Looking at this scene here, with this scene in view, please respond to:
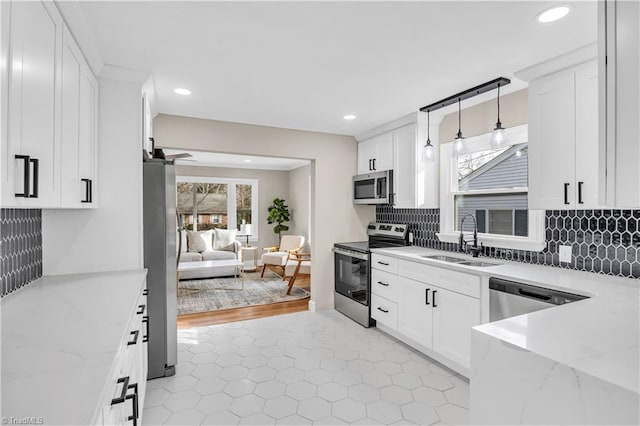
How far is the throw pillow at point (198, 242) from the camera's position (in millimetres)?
6680

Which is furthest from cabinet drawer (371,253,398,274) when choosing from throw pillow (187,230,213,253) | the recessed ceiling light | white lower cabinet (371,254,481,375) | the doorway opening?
throw pillow (187,230,213,253)

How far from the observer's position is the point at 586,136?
2.12 meters

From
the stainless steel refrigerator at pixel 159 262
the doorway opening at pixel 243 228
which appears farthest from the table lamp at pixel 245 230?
the stainless steel refrigerator at pixel 159 262

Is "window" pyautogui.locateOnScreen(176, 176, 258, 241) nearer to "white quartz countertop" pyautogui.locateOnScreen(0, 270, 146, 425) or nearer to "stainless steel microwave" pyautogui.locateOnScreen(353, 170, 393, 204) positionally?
"stainless steel microwave" pyautogui.locateOnScreen(353, 170, 393, 204)

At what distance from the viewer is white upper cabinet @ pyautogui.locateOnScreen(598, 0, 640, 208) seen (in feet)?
3.58

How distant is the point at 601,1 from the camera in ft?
3.83

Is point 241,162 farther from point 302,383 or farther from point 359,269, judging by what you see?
point 302,383

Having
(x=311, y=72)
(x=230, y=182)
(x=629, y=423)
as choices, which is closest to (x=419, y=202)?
(x=311, y=72)

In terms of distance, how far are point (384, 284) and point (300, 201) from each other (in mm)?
4290

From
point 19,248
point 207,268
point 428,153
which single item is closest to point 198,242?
point 207,268

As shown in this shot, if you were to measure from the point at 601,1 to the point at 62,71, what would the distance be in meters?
2.28

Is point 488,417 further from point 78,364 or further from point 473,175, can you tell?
point 473,175

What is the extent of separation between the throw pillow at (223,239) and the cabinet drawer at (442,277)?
4.48m

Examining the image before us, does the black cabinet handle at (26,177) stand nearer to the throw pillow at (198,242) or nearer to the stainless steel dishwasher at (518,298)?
the stainless steel dishwasher at (518,298)
